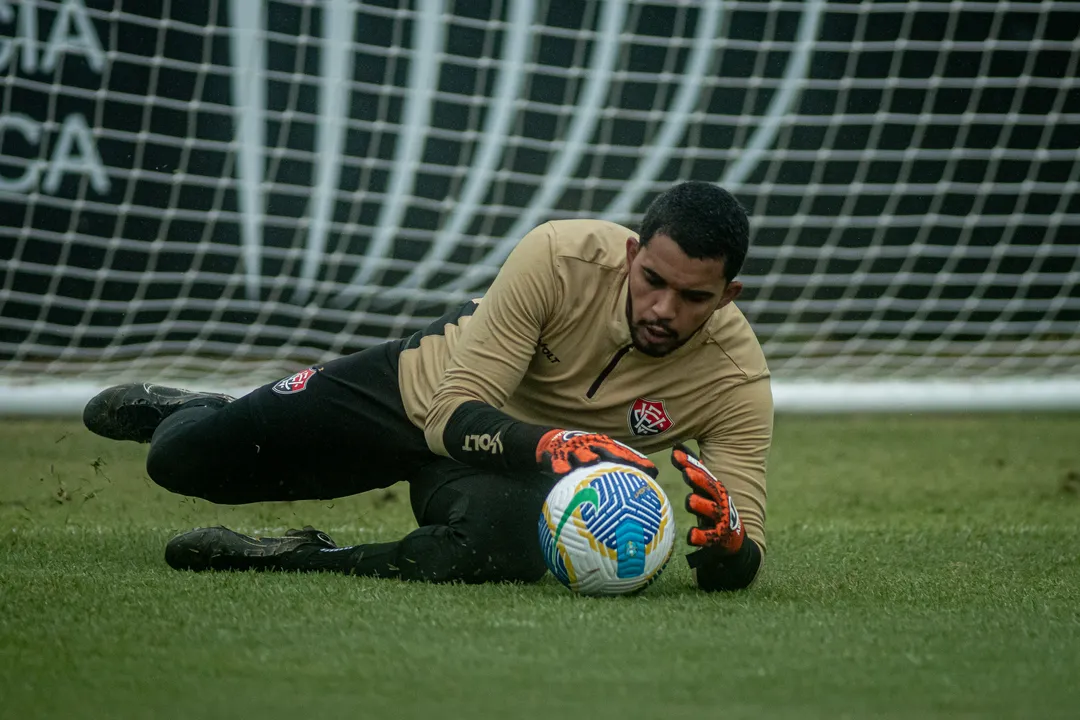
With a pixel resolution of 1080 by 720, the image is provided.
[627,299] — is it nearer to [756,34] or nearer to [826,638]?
[826,638]

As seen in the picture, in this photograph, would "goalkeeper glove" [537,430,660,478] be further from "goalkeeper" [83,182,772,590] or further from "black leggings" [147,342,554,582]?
"black leggings" [147,342,554,582]

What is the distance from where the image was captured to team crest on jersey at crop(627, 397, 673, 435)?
3129 millimetres

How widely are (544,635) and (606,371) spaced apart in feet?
2.92

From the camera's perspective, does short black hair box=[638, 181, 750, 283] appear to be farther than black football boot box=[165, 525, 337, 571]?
No

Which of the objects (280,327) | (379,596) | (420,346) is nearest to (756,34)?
(280,327)

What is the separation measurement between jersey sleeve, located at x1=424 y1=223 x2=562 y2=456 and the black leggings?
0.63 feet

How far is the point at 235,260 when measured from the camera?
276 inches

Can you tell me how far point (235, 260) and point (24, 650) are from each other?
4955mm

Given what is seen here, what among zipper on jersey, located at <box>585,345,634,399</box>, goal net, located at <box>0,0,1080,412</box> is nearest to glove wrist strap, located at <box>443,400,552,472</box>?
zipper on jersey, located at <box>585,345,634,399</box>

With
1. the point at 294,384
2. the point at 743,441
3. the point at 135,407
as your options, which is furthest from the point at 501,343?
the point at 135,407

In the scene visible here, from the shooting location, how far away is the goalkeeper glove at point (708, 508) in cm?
273

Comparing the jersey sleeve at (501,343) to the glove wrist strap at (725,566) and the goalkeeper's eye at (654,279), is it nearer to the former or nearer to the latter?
the goalkeeper's eye at (654,279)

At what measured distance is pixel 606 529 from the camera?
2705 mm

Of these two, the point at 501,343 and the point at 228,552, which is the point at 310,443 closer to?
the point at 228,552
